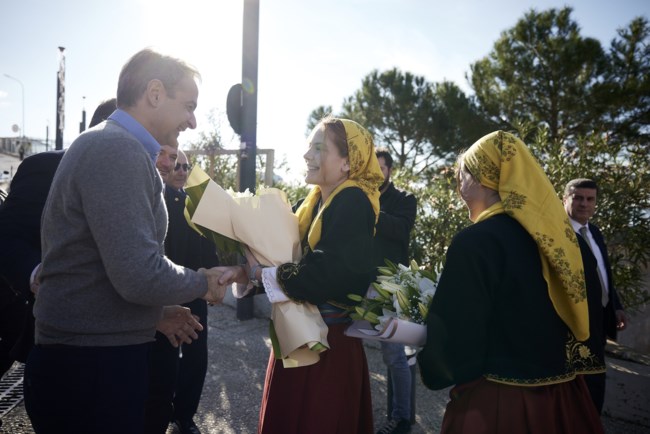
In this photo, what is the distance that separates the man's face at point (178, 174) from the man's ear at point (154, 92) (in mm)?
1755

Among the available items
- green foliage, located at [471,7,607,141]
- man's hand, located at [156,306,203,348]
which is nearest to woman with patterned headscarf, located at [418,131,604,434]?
man's hand, located at [156,306,203,348]

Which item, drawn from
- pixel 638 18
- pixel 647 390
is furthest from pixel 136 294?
pixel 638 18

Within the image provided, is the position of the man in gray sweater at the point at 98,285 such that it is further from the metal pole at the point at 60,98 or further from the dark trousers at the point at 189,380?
the metal pole at the point at 60,98

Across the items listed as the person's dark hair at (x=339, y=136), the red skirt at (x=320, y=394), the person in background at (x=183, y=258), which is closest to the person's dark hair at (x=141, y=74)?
the person's dark hair at (x=339, y=136)

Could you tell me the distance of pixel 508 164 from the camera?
6.18 ft

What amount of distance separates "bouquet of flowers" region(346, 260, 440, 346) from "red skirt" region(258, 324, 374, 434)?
12.2 inches

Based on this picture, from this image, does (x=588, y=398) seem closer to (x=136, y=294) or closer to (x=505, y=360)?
(x=505, y=360)

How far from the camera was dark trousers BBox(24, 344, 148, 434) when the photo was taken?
63.1 inches

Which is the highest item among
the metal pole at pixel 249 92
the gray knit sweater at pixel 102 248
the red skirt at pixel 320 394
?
the metal pole at pixel 249 92

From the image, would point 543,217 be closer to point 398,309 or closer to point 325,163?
point 398,309

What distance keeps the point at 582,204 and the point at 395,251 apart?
149cm

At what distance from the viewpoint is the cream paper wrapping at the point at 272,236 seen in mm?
2180

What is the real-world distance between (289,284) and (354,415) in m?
0.78

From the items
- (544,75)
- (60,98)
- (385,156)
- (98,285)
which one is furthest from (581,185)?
(60,98)
